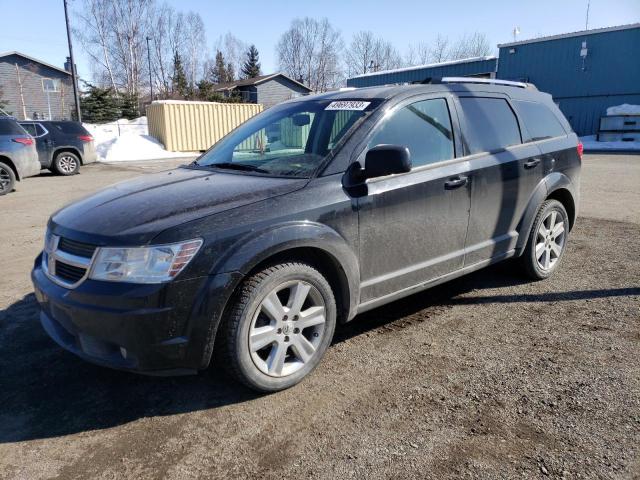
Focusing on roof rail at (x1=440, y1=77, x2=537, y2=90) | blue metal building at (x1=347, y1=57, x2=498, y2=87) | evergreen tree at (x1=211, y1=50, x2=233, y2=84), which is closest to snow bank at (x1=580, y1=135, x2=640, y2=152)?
blue metal building at (x1=347, y1=57, x2=498, y2=87)

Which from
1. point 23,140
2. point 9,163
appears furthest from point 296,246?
point 23,140

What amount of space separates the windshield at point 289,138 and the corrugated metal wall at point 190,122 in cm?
2066

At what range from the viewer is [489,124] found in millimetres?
4074

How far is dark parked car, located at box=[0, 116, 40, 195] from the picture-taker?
10.9 m

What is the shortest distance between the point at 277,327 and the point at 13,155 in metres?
10.8

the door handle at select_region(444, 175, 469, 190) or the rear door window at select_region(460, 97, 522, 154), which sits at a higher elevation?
the rear door window at select_region(460, 97, 522, 154)

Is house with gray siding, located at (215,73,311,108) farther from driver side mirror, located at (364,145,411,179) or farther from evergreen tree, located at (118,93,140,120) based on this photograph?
driver side mirror, located at (364,145,411,179)

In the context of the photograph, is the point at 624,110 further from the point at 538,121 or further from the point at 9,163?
the point at 9,163

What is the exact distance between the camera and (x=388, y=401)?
2764 mm

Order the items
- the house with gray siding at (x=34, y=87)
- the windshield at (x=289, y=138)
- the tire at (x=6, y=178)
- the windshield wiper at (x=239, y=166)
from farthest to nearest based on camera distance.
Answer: the house with gray siding at (x=34, y=87)
the tire at (x=6, y=178)
the windshield wiper at (x=239, y=166)
the windshield at (x=289, y=138)

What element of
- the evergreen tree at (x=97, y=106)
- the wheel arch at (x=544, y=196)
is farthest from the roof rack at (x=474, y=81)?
the evergreen tree at (x=97, y=106)

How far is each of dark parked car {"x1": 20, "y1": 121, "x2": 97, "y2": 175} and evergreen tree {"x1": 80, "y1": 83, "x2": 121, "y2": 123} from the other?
21.3 metres

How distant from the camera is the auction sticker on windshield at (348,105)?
11.2 ft

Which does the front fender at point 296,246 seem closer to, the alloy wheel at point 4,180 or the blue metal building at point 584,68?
the alloy wheel at point 4,180
